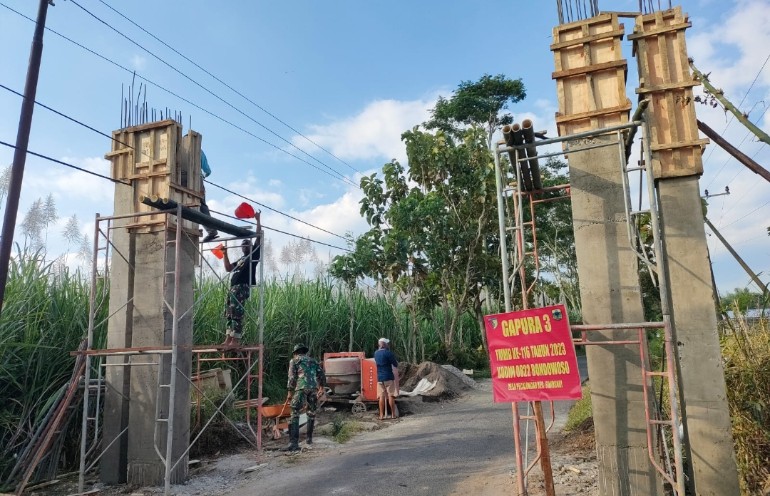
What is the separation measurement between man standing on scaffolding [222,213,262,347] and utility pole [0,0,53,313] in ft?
11.1

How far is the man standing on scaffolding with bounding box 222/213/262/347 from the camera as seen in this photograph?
9.29 metres

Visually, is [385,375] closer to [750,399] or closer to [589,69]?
[750,399]

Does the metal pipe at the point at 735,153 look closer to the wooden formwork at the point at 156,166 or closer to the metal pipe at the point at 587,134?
the metal pipe at the point at 587,134

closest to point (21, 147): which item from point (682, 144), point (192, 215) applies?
point (192, 215)

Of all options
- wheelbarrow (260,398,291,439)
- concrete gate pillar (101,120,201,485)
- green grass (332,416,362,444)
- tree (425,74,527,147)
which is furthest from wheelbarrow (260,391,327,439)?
tree (425,74,527,147)

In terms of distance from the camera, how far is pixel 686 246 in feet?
19.3

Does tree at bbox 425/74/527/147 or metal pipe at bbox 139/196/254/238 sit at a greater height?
tree at bbox 425/74/527/147

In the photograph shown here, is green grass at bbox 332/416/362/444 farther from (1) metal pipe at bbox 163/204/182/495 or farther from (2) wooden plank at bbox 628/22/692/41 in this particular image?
(2) wooden plank at bbox 628/22/692/41

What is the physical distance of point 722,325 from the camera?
6.81 metres

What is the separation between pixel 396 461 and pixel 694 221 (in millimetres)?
5364

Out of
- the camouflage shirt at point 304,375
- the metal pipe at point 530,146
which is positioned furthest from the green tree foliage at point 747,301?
the camouflage shirt at point 304,375

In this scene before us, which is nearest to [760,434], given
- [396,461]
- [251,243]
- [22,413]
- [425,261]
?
[396,461]

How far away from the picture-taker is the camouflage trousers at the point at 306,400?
997cm

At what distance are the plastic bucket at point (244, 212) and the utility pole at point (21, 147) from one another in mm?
3485
